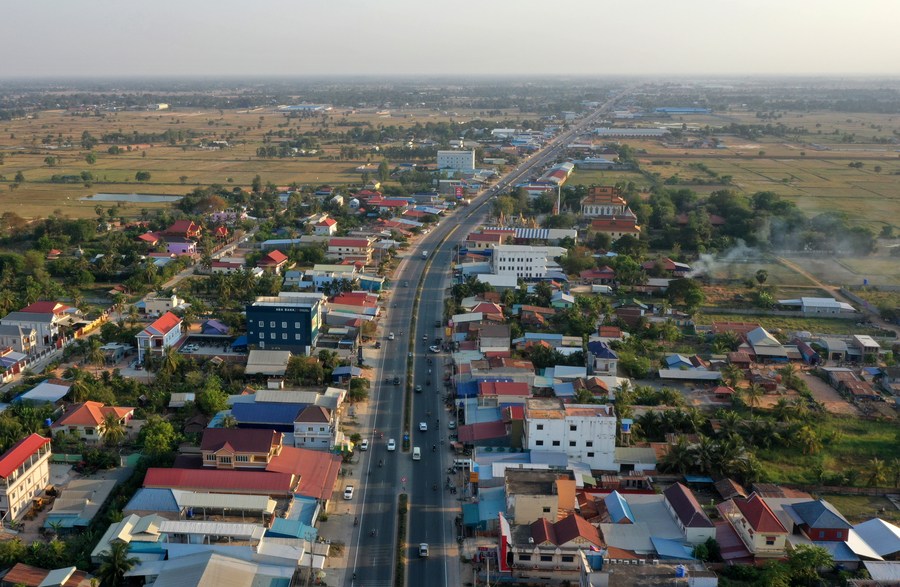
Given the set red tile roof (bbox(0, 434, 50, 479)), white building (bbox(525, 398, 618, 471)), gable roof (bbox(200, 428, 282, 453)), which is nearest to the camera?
red tile roof (bbox(0, 434, 50, 479))

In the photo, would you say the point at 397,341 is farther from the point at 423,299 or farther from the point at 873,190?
the point at 873,190

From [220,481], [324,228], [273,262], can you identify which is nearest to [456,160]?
[324,228]

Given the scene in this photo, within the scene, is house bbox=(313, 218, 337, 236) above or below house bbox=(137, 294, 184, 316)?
above

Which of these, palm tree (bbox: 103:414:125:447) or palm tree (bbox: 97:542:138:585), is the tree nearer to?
palm tree (bbox: 97:542:138:585)

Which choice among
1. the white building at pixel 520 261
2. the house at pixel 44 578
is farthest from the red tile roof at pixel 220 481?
the white building at pixel 520 261

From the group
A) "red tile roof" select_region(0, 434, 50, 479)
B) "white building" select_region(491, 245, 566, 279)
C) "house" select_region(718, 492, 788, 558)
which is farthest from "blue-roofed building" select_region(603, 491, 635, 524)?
"white building" select_region(491, 245, 566, 279)

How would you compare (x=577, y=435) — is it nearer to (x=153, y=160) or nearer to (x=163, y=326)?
(x=163, y=326)

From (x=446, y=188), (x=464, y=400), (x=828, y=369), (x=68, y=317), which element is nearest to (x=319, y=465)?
(x=464, y=400)
